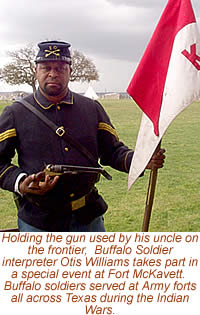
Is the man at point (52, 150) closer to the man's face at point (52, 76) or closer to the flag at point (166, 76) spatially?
the man's face at point (52, 76)

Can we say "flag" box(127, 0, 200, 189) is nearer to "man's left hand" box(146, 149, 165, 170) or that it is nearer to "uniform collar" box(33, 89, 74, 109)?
"man's left hand" box(146, 149, 165, 170)

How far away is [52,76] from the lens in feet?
9.52

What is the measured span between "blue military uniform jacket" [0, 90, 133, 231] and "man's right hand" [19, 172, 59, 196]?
10 cm

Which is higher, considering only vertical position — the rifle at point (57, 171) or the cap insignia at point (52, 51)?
the cap insignia at point (52, 51)

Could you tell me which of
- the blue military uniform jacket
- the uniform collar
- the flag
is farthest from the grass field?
the flag

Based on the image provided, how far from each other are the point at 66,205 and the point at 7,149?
53cm

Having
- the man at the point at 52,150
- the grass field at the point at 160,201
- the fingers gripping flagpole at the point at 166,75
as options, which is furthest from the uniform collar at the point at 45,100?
the grass field at the point at 160,201

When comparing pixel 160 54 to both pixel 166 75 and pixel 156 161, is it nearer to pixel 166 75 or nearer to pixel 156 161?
pixel 166 75

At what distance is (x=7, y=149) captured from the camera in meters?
2.92

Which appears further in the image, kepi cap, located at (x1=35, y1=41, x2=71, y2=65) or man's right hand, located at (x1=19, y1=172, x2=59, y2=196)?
kepi cap, located at (x1=35, y1=41, x2=71, y2=65)

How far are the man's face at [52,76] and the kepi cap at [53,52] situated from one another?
3 centimetres

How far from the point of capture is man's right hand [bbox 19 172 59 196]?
273cm

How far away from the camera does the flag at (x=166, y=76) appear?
7.98ft
